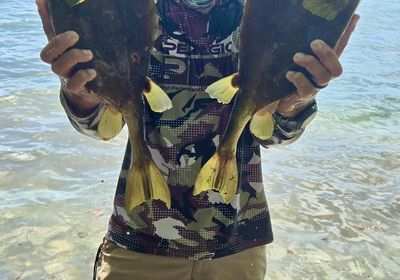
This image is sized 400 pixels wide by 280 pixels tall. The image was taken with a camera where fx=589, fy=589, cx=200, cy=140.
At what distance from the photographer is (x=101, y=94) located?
183 centimetres

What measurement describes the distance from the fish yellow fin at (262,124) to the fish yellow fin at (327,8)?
1.24ft

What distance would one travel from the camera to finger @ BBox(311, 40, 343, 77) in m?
1.82

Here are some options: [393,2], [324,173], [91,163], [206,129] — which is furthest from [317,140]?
[393,2]

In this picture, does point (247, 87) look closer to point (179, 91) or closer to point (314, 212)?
point (179, 91)

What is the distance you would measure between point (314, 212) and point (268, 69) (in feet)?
11.1

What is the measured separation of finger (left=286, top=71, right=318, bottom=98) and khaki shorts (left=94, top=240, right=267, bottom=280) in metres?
0.72

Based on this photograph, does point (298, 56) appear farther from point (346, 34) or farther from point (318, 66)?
point (346, 34)

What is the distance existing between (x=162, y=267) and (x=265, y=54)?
895 millimetres

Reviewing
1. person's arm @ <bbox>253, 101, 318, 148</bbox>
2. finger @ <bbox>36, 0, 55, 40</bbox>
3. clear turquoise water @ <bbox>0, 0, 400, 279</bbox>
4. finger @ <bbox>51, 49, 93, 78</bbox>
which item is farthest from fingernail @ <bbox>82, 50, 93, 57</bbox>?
Answer: clear turquoise water @ <bbox>0, 0, 400, 279</bbox>

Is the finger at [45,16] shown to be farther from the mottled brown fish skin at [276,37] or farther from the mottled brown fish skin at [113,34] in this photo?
the mottled brown fish skin at [276,37]

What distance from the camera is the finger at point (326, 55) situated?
1.82 m

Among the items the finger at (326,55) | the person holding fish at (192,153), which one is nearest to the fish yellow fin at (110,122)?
the person holding fish at (192,153)

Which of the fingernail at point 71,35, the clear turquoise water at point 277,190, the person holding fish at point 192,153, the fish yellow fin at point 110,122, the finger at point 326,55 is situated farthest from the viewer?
the clear turquoise water at point 277,190

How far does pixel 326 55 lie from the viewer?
72.2 inches
